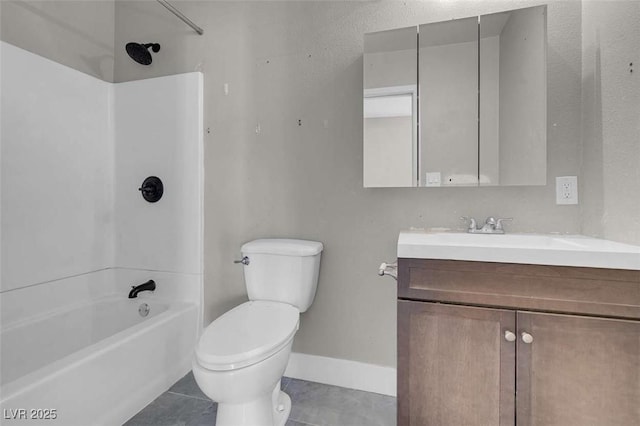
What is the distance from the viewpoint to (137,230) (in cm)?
202

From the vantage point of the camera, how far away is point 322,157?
1662mm

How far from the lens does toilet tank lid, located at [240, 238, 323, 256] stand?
151cm

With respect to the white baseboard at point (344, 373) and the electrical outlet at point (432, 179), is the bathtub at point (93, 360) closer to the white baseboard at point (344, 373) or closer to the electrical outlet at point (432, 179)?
the white baseboard at point (344, 373)

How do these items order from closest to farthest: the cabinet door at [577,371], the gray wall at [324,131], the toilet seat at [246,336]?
the cabinet door at [577,371]
the toilet seat at [246,336]
the gray wall at [324,131]

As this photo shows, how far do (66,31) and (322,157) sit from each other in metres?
1.74

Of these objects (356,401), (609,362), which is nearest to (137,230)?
(356,401)

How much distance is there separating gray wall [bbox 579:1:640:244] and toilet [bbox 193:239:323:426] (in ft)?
3.95

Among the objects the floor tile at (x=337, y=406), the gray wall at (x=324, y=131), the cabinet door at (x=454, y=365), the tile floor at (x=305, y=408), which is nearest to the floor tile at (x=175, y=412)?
the tile floor at (x=305, y=408)

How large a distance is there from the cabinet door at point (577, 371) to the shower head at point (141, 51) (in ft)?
7.64

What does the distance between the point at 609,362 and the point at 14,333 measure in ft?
7.98

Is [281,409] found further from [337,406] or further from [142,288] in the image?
[142,288]

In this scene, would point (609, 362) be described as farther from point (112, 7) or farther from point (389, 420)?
point (112, 7)

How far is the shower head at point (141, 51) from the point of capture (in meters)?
1.81

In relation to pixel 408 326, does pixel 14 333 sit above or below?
below
